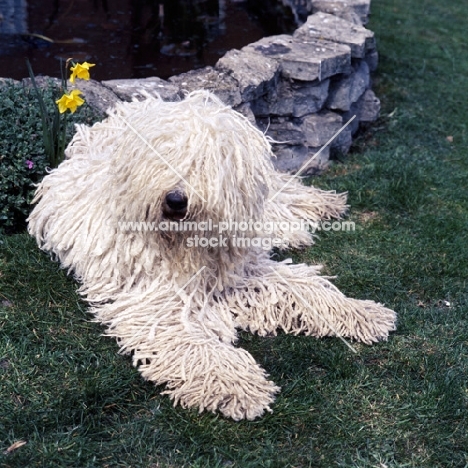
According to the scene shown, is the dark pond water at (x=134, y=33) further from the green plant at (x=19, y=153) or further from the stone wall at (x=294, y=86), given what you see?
the green plant at (x=19, y=153)

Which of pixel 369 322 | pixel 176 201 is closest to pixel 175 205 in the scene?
pixel 176 201

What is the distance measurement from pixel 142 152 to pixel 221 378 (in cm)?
87

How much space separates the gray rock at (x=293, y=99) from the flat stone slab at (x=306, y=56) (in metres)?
0.06

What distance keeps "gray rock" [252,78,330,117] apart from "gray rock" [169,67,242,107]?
34cm

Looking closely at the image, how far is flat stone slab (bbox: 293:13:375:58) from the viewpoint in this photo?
4820 millimetres

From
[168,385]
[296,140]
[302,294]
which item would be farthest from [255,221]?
[296,140]

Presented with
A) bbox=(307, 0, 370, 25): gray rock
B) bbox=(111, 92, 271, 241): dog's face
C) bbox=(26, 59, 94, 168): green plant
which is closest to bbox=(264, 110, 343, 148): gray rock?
bbox=(307, 0, 370, 25): gray rock

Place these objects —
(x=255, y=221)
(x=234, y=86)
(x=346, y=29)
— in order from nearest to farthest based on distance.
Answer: (x=255, y=221) < (x=234, y=86) < (x=346, y=29)

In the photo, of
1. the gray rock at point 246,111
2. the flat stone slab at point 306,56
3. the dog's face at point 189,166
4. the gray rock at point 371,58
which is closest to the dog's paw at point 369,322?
the dog's face at point 189,166

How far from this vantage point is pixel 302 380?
9.04 ft

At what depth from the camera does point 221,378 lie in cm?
255

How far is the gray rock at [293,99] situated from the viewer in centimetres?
445

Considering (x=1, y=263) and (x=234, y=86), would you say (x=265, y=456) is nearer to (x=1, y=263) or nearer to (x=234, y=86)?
(x=1, y=263)

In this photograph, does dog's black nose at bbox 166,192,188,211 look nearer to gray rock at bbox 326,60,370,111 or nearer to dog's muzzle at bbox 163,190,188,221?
dog's muzzle at bbox 163,190,188,221
